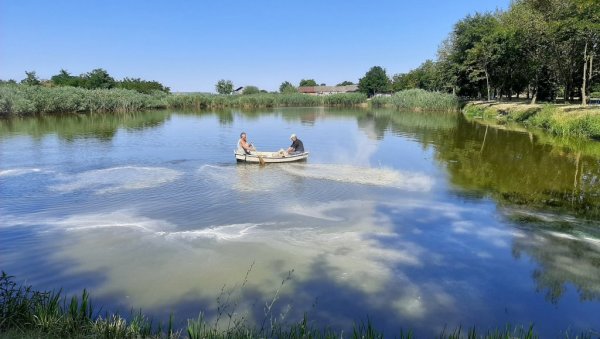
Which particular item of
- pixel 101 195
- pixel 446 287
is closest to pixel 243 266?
pixel 446 287

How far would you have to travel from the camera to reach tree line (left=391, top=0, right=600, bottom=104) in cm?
3888

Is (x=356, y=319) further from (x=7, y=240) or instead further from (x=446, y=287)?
(x=7, y=240)

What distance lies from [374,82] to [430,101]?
78.2m

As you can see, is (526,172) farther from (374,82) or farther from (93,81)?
(374,82)

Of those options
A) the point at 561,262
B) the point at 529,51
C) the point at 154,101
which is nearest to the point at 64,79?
the point at 154,101

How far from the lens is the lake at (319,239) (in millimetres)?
7938

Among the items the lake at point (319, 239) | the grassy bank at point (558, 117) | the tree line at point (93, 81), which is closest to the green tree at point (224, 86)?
the tree line at point (93, 81)

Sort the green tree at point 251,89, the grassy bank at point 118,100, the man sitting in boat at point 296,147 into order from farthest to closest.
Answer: the green tree at point 251,89
the grassy bank at point 118,100
the man sitting in boat at point 296,147

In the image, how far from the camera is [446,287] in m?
8.68

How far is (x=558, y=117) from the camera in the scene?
3516cm

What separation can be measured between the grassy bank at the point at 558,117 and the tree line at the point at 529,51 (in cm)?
419

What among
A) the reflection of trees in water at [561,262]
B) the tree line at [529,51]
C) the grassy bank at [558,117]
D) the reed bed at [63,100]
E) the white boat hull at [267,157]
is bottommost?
the reflection of trees in water at [561,262]

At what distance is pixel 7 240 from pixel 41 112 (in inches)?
1985

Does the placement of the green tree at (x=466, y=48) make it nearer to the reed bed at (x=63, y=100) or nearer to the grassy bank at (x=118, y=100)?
the grassy bank at (x=118, y=100)
